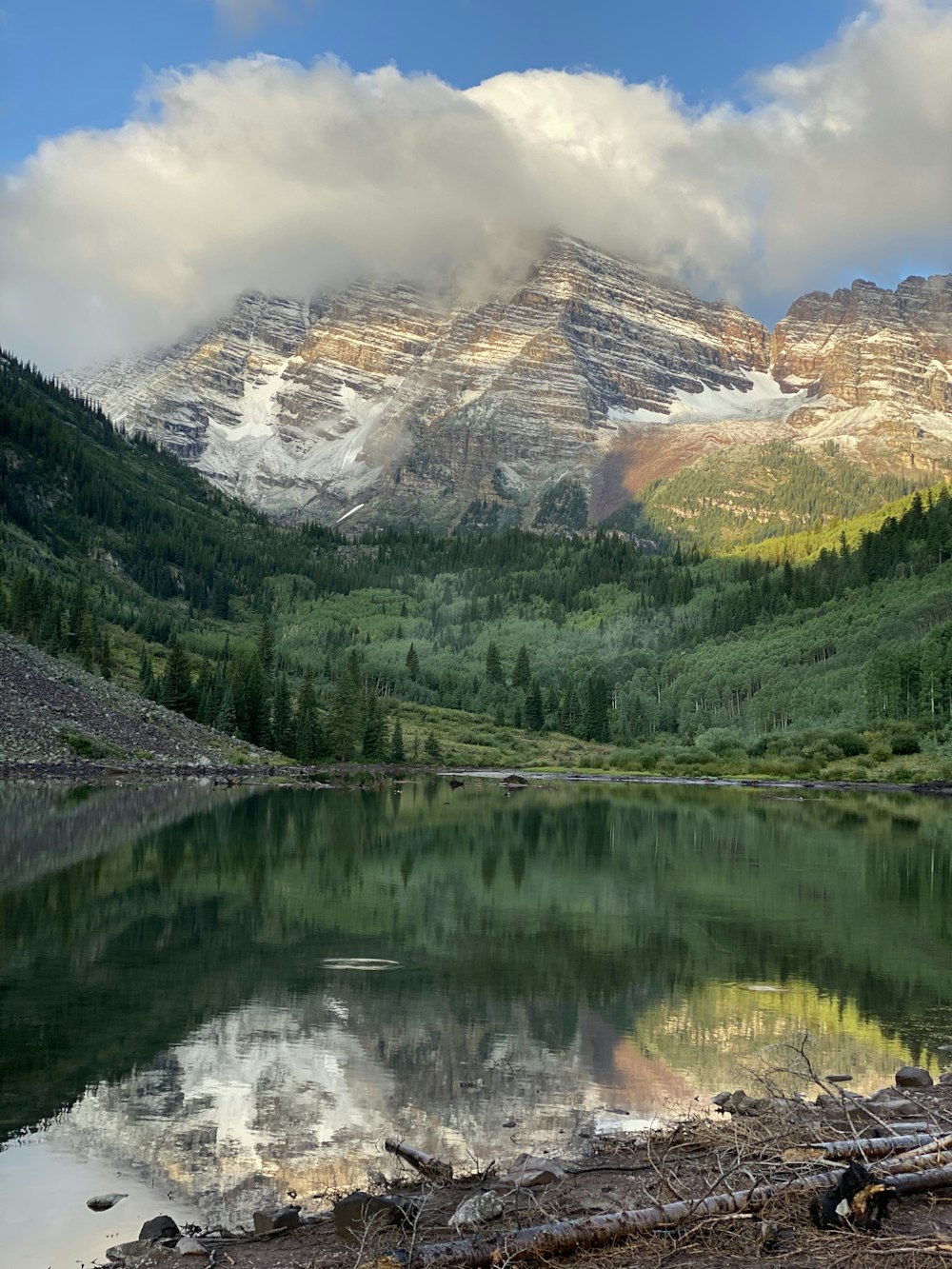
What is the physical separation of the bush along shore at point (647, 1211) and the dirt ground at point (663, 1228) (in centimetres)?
2

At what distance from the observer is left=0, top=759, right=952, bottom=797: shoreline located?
10206 cm

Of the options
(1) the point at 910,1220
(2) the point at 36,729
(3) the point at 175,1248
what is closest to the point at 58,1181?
(3) the point at 175,1248

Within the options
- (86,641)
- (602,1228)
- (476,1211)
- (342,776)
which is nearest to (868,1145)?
(602,1228)

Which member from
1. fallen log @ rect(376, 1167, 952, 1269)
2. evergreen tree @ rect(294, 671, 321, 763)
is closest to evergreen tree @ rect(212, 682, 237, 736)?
evergreen tree @ rect(294, 671, 321, 763)

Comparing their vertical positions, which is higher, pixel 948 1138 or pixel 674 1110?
pixel 948 1138

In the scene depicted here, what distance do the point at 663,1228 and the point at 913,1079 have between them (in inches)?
408

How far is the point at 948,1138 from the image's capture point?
13.5m

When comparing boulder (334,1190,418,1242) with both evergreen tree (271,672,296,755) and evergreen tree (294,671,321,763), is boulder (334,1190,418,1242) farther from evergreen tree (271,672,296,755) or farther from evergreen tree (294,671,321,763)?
evergreen tree (271,672,296,755)

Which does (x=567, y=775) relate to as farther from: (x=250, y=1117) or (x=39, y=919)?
(x=250, y=1117)

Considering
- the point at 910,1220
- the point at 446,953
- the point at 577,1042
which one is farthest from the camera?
the point at 446,953

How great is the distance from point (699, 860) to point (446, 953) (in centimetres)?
2794

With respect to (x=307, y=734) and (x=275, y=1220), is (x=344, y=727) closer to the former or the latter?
(x=307, y=734)

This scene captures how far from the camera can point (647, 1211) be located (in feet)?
40.4

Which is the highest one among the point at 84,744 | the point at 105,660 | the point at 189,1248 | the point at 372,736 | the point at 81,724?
the point at 105,660
